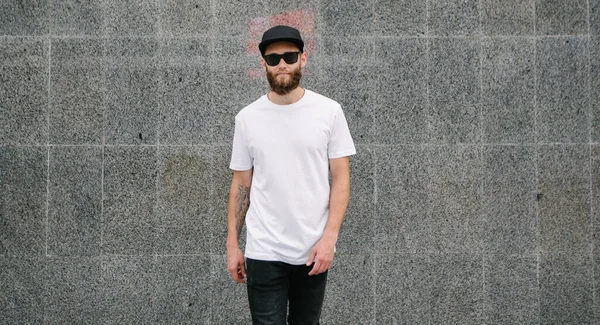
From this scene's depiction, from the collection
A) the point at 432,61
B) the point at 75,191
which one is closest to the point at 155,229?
the point at 75,191

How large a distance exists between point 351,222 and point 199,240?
131 centimetres

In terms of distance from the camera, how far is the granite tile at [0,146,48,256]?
15.6 ft

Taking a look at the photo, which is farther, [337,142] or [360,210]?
[360,210]

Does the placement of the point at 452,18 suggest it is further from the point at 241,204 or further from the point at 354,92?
the point at 241,204

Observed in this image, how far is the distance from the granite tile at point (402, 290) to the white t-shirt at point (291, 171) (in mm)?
1972

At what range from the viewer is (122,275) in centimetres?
476

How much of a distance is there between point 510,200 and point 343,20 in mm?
2115

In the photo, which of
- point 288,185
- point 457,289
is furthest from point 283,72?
point 457,289

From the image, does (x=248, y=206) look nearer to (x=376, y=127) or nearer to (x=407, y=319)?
(x=376, y=127)

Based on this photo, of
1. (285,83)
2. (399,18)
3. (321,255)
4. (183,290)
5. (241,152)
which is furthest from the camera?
(399,18)

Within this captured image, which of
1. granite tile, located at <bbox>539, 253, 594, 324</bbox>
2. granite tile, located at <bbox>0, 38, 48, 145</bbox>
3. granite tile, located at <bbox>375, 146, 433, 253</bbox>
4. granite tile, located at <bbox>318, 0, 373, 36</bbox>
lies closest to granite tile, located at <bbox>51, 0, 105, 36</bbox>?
granite tile, located at <bbox>0, 38, 48, 145</bbox>

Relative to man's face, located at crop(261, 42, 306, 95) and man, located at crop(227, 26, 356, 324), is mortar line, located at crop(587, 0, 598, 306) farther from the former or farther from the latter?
man's face, located at crop(261, 42, 306, 95)

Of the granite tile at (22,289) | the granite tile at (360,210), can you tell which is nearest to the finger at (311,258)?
the granite tile at (360,210)

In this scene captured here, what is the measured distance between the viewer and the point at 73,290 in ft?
15.6
